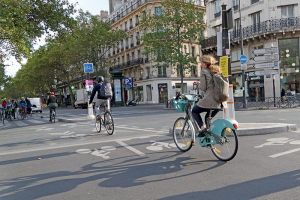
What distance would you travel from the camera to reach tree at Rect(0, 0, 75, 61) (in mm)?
12757

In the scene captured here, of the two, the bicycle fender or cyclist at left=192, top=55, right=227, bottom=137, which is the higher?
cyclist at left=192, top=55, right=227, bottom=137

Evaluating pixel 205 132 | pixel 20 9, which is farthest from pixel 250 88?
pixel 205 132

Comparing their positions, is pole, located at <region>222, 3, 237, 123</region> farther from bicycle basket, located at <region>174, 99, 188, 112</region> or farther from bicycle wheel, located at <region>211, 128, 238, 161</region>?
bicycle wheel, located at <region>211, 128, 238, 161</region>

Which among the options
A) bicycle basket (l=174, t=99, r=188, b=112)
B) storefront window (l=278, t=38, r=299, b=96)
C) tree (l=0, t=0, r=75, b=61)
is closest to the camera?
bicycle basket (l=174, t=99, r=188, b=112)

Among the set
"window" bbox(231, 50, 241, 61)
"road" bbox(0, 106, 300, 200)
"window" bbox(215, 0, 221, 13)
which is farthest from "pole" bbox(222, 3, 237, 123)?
"window" bbox(215, 0, 221, 13)

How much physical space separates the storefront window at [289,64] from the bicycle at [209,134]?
22.7 m

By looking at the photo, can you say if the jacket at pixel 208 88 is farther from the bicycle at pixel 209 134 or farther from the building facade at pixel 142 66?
the building facade at pixel 142 66

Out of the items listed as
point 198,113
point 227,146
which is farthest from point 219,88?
Answer: point 227,146

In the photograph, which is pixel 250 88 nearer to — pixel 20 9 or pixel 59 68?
pixel 20 9

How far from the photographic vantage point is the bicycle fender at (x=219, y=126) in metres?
4.36

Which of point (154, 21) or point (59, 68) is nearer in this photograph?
point (154, 21)

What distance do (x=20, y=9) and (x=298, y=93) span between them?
2328cm

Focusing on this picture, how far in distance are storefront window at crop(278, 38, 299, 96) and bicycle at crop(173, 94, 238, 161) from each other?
22.7 meters

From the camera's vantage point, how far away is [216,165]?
434cm
